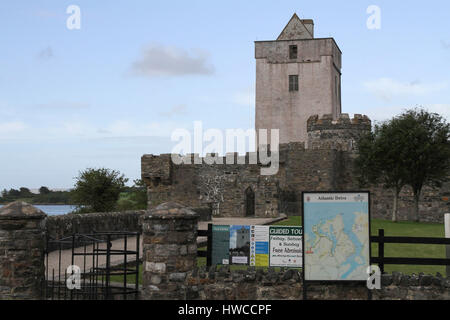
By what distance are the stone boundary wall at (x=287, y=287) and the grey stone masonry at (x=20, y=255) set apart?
2649 millimetres

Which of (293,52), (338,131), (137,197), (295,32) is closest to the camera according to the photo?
(338,131)

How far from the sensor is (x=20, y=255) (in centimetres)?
1077

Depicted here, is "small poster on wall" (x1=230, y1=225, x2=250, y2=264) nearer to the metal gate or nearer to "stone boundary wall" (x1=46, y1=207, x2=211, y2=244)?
the metal gate

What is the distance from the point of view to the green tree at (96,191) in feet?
136

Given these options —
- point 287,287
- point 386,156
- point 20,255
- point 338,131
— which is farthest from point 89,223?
point 338,131

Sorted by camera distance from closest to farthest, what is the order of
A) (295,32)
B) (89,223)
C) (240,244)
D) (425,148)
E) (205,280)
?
(205,280) → (240,244) → (89,223) → (425,148) → (295,32)

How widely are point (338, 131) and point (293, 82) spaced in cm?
1682

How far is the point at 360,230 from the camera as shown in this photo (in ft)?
32.6

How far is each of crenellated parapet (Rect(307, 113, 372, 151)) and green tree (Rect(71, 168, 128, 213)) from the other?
14039 millimetres

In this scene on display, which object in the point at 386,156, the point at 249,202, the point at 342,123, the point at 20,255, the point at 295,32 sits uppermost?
the point at 295,32

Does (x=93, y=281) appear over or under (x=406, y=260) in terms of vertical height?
under

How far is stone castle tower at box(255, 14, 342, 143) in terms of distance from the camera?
Answer: 5097 cm

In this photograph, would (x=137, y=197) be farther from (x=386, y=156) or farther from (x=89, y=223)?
(x=89, y=223)

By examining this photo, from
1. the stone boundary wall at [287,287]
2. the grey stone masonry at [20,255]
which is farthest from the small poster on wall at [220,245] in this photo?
the grey stone masonry at [20,255]
